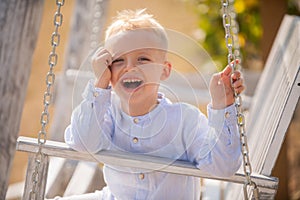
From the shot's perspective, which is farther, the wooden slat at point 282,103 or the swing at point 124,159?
the wooden slat at point 282,103

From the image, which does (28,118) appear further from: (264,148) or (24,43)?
(264,148)

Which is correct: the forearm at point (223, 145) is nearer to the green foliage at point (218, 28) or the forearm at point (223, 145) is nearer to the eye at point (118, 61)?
the eye at point (118, 61)

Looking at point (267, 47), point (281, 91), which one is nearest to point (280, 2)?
point (267, 47)

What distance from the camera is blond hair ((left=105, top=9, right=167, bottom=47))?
1.95 meters

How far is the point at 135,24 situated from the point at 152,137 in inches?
14.1

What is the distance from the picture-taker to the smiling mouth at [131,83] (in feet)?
6.26

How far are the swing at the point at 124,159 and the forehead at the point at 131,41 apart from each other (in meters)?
0.18

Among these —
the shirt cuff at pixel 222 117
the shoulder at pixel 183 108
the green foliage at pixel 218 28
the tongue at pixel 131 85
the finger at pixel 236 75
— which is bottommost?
the shirt cuff at pixel 222 117

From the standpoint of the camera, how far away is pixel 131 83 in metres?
1.91

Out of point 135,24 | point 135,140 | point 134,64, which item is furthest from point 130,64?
point 135,140

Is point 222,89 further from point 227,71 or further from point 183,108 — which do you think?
point 183,108

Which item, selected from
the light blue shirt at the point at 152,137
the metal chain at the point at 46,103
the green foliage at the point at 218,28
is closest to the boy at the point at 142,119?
the light blue shirt at the point at 152,137

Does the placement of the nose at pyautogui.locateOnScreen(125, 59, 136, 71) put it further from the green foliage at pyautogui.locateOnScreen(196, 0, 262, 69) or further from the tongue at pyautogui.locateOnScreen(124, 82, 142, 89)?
the green foliage at pyautogui.locateOnScreen(196, 0, 262, 69)

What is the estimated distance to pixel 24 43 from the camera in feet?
7.87
